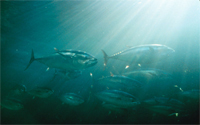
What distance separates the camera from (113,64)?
37.3 feet

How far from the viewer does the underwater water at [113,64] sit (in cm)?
518

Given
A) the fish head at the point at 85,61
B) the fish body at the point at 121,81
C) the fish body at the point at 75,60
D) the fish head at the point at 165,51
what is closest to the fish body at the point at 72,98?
the fish body at the point at 121,81

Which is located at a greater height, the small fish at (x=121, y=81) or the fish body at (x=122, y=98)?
the small fish at (x=121, y=81)

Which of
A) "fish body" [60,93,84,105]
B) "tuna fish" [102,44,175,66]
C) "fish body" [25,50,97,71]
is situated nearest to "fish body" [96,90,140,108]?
"fish body" [60,93,84,105]

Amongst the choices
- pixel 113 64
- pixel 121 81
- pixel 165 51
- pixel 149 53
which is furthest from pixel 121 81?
pixel 113 64

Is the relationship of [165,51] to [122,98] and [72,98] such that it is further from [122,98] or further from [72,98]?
[72,98]

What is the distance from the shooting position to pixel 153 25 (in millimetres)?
8719

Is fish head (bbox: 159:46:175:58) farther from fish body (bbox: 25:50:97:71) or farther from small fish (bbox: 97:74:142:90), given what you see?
fish body (bbox: 25:50:97:71)

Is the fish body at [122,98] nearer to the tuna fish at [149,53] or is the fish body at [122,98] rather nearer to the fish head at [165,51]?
the tuna fish at [149,53]

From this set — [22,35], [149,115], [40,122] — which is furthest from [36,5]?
[149,115]

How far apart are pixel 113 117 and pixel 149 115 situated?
2481 mm

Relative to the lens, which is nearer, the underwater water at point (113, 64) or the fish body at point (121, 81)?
the fish body at point (121, 81)

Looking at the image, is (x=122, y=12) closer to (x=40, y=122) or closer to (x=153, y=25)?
(x=153, y=25)

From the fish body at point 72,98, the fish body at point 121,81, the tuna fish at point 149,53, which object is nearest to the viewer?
the tuna fish at point 149,53
